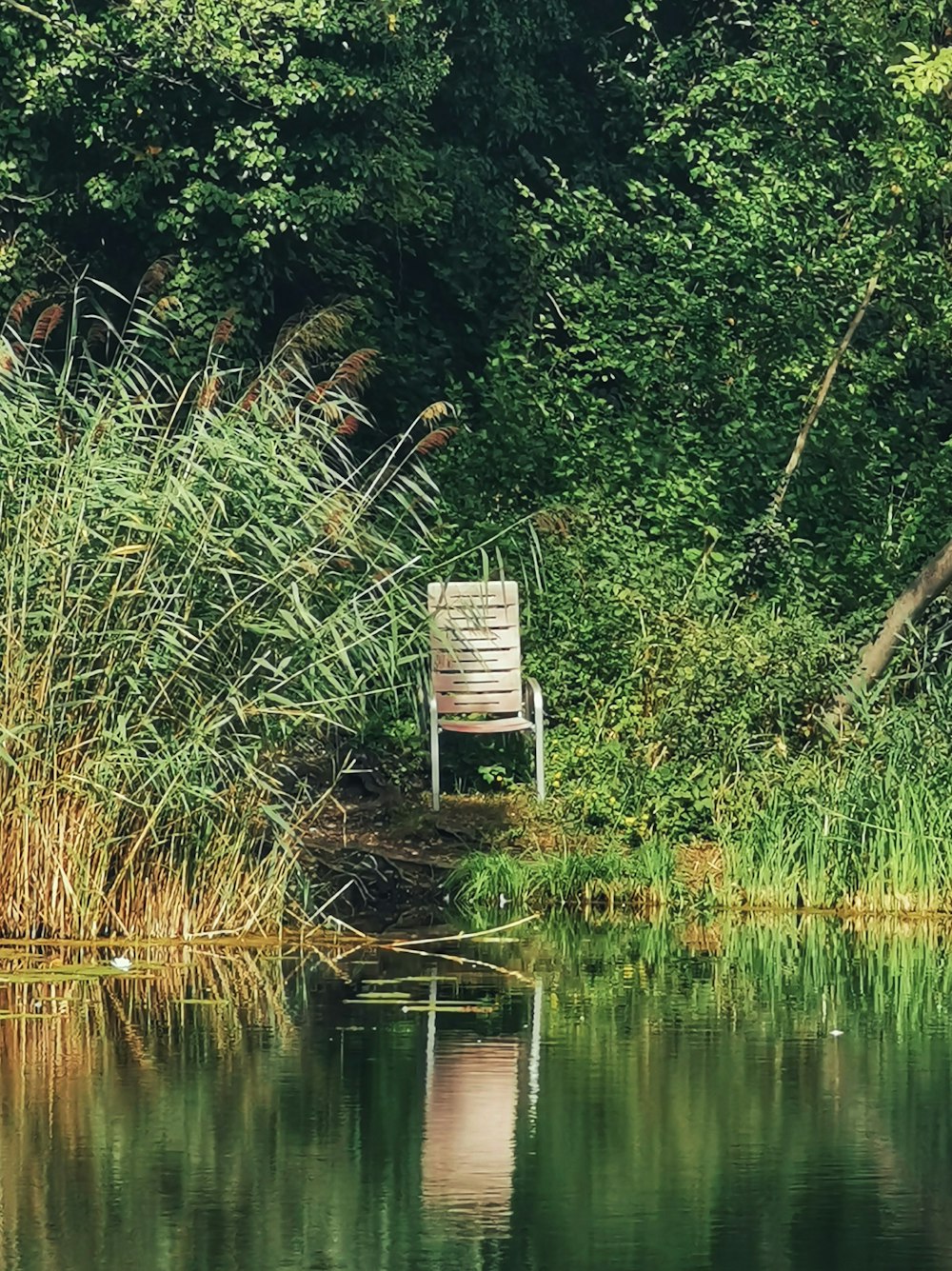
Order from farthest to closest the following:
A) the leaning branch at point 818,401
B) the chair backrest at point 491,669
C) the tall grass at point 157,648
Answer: the leaning branch at point 818,401 < the chair backrest at point 491,669 < the tall grass at point 157,648

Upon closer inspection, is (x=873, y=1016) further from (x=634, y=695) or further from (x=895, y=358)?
(x=895, y=358)

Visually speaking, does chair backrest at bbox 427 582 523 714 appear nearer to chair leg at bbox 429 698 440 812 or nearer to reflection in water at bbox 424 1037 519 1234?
chair leg at bbox 429 698 440 812

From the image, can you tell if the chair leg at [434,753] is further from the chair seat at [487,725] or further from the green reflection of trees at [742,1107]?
the green reflection of trees at [742,1107]

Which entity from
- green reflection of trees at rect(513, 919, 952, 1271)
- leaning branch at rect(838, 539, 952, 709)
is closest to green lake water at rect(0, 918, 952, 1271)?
green reflection of trees at rect(513, 919, 952, 1271)

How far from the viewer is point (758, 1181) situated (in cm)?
566

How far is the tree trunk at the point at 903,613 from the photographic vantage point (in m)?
12.5

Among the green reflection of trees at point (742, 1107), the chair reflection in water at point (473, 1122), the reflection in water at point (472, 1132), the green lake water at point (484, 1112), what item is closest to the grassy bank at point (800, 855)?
the green reflection of trees at point (742, 1107)

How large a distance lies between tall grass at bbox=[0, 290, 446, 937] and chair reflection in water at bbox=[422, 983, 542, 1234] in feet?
5.17

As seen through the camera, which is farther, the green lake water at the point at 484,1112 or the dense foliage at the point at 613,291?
the dense foliage at the point at 613,291

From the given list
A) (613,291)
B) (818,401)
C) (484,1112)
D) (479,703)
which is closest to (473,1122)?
(484,1112)

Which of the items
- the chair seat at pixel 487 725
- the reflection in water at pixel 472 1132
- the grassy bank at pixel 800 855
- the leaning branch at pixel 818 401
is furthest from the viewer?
the leaning branch at pixel 818 401

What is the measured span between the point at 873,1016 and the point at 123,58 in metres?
7.70

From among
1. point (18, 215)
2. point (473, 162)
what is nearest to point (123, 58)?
point (18, 215)

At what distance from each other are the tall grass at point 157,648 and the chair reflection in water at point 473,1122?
158cm
